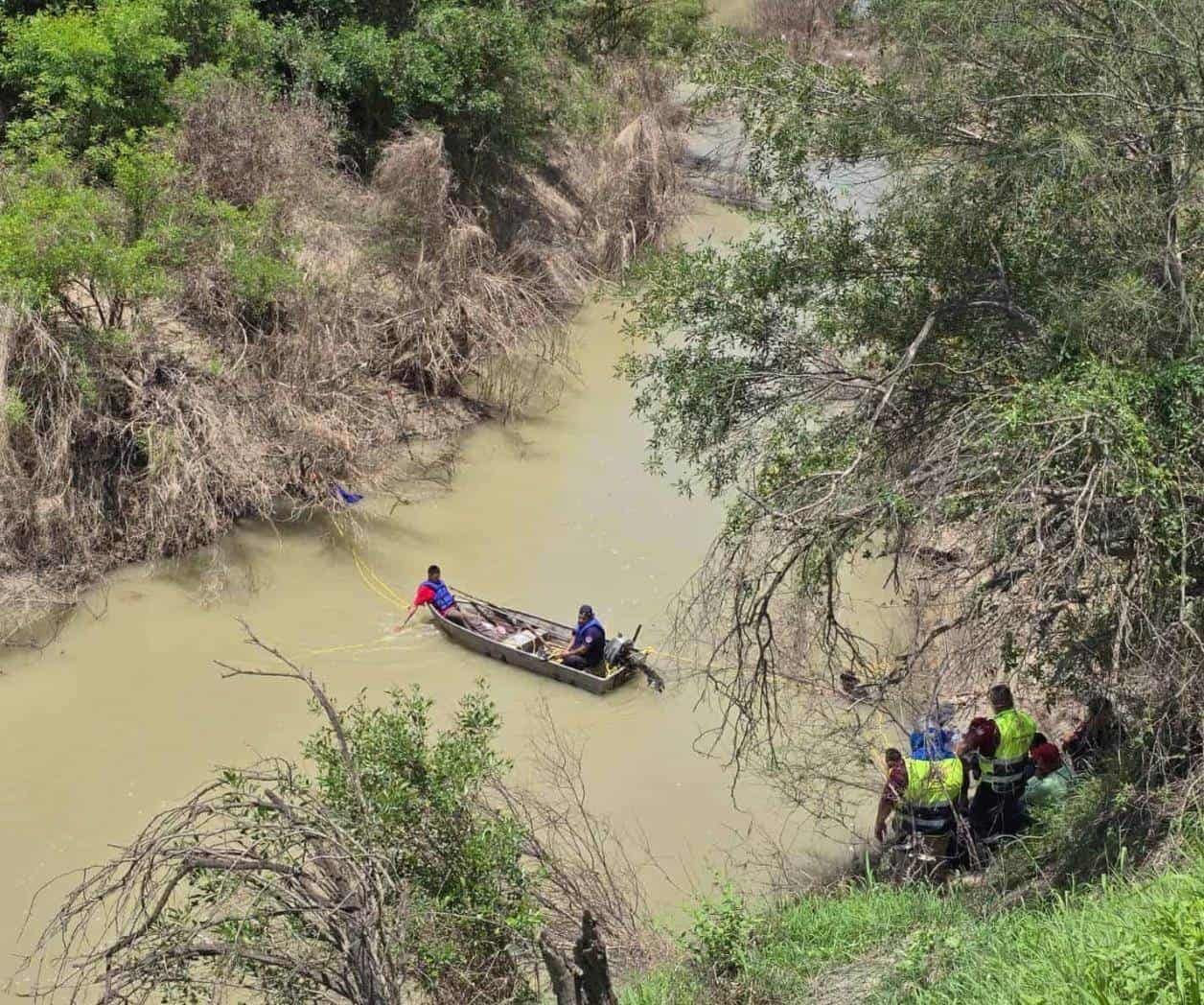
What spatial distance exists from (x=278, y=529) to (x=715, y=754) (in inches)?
265

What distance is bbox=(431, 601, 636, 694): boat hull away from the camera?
14336mm

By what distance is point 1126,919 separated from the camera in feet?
20.2

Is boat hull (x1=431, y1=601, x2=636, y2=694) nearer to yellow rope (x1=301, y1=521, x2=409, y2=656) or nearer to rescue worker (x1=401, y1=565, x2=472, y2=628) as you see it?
rescue worker (x1=401, y1=565, x2=472, y2=628)

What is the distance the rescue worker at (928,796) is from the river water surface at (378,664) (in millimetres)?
1688

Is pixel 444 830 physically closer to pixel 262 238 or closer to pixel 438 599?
pixel 438 599

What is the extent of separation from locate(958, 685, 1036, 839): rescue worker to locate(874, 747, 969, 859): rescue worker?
188mm

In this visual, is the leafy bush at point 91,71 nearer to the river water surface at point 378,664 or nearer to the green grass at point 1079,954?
the river water surface at point 378,664

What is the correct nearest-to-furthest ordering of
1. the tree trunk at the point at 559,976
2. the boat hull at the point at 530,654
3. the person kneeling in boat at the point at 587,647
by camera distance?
1. the tree trunk at the point at 559,976
2. the person kneeling in boat at the point at 587,647
3. the boat hull at the point at 530,654

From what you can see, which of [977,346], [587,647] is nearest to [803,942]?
[977,346]

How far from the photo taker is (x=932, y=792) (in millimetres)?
10289

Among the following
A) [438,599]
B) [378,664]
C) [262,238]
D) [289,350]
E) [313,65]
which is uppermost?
[313,65]

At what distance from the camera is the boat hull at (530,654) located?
47.0 ft

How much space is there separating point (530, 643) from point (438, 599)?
132cm

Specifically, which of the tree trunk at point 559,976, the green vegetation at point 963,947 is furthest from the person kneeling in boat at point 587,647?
the tree trunk at point 559,976
